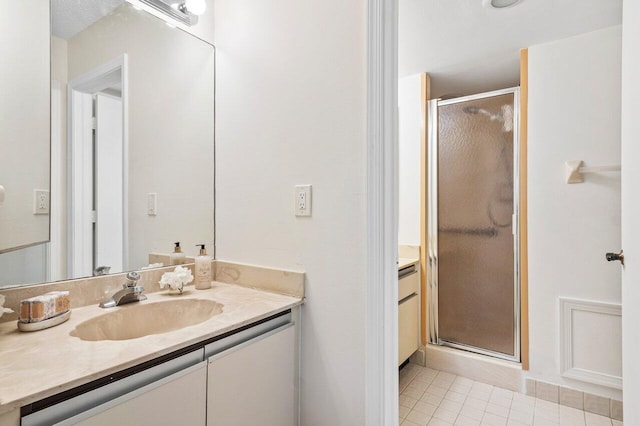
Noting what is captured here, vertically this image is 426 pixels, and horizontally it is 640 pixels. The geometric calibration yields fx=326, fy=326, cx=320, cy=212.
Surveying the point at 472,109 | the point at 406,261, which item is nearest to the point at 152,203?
the point at 406,261

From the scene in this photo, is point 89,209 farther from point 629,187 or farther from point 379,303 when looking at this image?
point 629,187

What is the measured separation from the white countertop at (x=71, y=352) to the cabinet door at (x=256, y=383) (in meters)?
0.09

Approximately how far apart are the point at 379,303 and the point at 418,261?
52.6 inches

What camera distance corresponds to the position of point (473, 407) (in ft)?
6.22

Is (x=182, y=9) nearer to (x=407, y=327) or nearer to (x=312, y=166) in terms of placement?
(x=312, y=166)

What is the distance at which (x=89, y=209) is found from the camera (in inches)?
48.9

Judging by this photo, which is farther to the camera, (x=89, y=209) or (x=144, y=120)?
(x=144, y=120)

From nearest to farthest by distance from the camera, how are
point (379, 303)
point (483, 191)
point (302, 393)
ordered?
point (379, 303) < point (302, 393) < point (483, 191)

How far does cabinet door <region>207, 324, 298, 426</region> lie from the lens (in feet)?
3.22

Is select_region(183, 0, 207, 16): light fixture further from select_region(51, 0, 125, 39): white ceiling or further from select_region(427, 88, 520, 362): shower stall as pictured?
select_region(427, 88, 520, 362): shower stall

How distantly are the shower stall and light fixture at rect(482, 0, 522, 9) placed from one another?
2.20 feet

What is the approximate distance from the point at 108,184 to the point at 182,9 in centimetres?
87

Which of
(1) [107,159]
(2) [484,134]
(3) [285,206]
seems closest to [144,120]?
(1) [107,159]

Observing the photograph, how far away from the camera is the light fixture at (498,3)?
161cm
